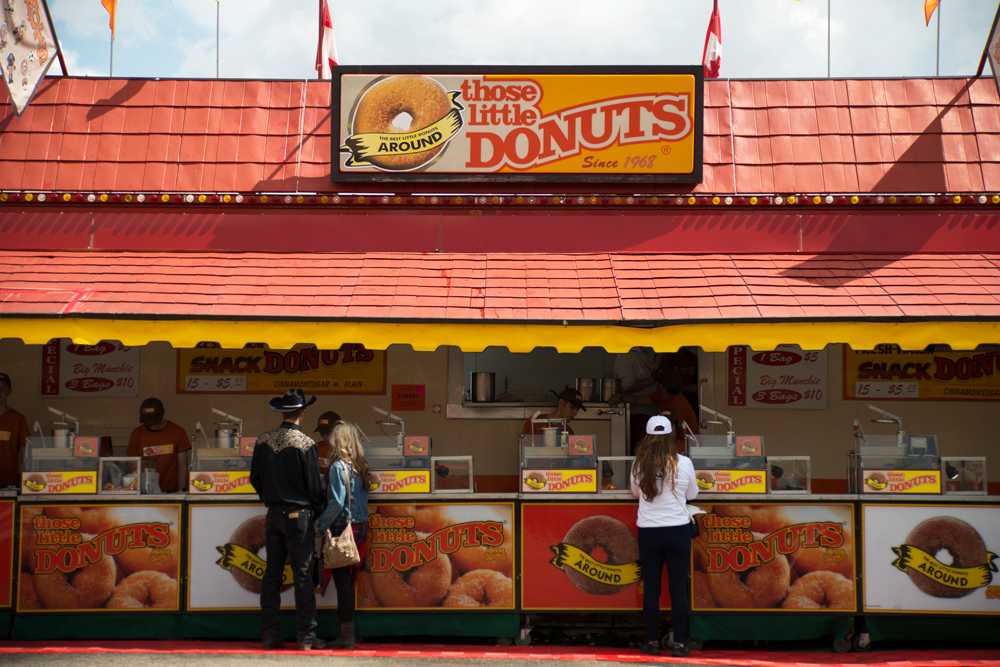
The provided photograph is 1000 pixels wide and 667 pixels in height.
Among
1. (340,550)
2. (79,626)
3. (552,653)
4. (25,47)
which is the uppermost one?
(25,47)

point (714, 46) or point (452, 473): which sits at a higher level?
point (714, 46)

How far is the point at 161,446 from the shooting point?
6.34 metres

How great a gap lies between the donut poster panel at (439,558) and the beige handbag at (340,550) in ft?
1.40

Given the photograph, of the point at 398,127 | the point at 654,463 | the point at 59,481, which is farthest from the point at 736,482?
the point at 59,481

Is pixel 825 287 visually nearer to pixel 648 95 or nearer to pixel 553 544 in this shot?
pixel 648 95

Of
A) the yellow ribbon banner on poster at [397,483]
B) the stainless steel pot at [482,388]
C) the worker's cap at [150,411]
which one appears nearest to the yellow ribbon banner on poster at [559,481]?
the yellow ribbon banner on poster at [397,483]

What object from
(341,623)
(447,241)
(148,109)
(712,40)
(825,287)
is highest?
(712,40)

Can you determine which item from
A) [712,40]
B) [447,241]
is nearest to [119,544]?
[447,241]

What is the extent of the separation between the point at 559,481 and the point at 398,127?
3758 millimetres

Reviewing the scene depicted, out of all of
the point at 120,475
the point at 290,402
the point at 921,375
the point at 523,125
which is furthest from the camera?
the point at 921,375

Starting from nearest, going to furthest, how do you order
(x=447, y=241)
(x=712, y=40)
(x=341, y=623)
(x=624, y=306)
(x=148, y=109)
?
(x=341, y=623) → (x=624, y=306) → (x=447, y=241) → (x=148, y=109) → (x=712, y=40)

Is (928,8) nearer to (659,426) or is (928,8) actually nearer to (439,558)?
(659,426)

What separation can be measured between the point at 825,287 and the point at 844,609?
254 cm

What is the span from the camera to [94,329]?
5.39 metres
